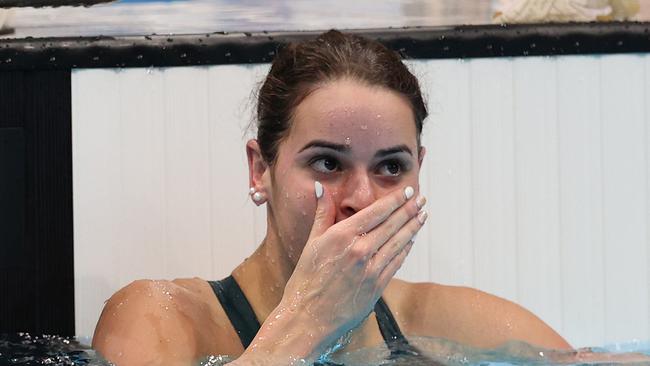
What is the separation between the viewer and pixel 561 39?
1.95 metres

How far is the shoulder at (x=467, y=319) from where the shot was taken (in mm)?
1635

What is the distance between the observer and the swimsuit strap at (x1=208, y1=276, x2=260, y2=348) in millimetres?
1443

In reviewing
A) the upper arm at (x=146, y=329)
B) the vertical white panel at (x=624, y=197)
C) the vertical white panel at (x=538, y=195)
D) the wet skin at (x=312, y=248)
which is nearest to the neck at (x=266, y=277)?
the wet skin at (x=312, y=248)

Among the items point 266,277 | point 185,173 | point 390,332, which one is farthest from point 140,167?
point 390,332

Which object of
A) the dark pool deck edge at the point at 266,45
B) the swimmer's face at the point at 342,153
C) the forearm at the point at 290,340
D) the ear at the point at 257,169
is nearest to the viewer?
the forearm at the point at 290,340

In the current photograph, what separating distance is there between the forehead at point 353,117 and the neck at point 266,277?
0.62ft

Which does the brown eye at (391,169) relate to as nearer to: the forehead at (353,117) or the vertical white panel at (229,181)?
the forehead at (353,117)

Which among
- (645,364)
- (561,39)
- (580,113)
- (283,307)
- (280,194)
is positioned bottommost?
(645,364)

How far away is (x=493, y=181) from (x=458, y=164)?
0.08 m

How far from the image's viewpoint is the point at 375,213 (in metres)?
1.25

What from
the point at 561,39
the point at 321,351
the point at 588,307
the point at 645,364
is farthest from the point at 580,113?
the point at 321,351

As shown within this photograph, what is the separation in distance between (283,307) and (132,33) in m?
0.92

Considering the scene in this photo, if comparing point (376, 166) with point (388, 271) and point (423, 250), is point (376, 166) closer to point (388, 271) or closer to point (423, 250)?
point (388, 271)

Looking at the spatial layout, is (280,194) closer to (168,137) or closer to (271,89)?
(271,89)
